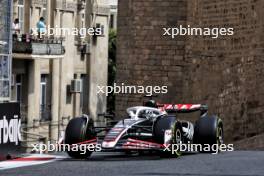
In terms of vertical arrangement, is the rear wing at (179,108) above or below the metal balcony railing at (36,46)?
below

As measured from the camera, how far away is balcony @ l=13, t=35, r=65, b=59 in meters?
41.1

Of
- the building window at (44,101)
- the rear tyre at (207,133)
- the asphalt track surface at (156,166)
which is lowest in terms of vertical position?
the building window at (44,101)

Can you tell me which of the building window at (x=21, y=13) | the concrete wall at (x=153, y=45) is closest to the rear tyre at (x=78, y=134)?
the concrete wall at (x=153, y=45)

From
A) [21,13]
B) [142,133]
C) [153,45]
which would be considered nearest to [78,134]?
[142,133]

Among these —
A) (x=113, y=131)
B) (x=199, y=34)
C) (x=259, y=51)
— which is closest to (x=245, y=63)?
(x=259, y=51)

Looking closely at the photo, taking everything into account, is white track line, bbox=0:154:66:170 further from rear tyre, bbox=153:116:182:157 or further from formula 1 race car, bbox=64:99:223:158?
rear tyre, bbox=153:116:182:157

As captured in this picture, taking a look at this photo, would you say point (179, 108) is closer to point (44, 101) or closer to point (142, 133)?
point (142, 133)

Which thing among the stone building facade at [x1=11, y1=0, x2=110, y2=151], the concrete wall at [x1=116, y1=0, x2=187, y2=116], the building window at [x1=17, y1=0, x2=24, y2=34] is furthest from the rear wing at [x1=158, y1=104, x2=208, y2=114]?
the building window at [x1=17, y1=0, x2=24, y2=34]

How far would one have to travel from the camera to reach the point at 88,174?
16234 mm

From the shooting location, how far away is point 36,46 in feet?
138

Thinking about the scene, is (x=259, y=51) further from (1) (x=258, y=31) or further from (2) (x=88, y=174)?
(2) (x=88, y=174)

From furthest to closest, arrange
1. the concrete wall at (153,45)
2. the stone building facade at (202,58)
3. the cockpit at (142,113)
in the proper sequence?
the concrete wall at (153,45)
the stone building facade at (202,58)
the cockpit at (142,113)

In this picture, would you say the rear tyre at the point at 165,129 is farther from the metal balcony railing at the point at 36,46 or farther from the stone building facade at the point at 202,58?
the metal balcony railing at the point at 36,46

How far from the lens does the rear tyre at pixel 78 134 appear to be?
2002 centimetres
